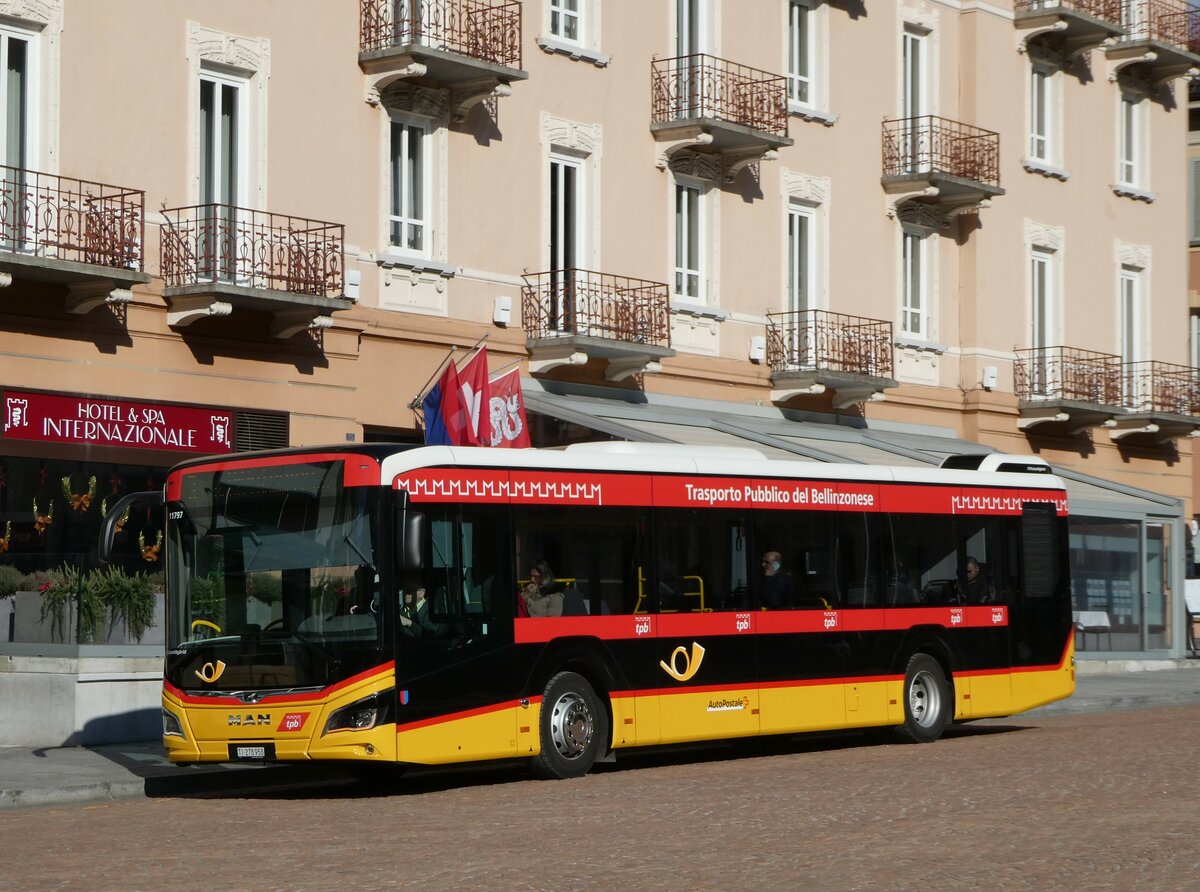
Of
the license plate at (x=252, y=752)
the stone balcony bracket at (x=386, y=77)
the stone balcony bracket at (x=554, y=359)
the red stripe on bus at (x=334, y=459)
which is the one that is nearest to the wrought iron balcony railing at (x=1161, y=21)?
the stone balcony bracket at (x=554, y=359)

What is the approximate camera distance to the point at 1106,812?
13625 mm

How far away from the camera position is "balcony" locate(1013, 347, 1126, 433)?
35.8m

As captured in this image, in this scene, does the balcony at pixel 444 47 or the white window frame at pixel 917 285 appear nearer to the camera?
the balcony at pixel 444 47

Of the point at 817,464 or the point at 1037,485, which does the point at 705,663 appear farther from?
the point at 1037,485

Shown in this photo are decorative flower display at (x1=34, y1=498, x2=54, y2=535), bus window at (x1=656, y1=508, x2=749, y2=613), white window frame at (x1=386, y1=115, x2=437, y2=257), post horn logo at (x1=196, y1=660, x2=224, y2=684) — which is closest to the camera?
post horn logo at (x1=196, y1=660, x2=224, y2=684)

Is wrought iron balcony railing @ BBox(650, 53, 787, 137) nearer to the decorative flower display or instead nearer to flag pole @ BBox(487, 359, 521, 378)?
flag pole @ BBox(487, 359, 521, 378)

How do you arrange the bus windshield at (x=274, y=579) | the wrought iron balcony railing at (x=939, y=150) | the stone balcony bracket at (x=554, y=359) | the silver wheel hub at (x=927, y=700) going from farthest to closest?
the wrought iron balcony railing at (x=939, y=150), the stone balcony bracket at (x=554, y=359), the silver wheel hub at (x=927, y=700), the bus windshield at (x=274, y=579)

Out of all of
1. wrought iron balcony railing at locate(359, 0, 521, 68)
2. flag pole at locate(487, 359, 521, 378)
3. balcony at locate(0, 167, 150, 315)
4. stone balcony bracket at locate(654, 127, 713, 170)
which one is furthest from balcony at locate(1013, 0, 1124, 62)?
balcony at locate(0, 167, 150, 315)

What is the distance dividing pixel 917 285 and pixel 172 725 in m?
20.8

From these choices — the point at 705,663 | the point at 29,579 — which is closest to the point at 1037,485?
the point at 705,663

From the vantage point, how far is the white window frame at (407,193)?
2586cm

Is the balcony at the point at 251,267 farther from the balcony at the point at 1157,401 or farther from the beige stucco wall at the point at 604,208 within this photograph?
the balcony at the point at 1157,401

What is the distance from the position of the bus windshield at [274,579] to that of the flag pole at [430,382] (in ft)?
30.7

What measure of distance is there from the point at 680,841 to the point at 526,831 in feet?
3.73
